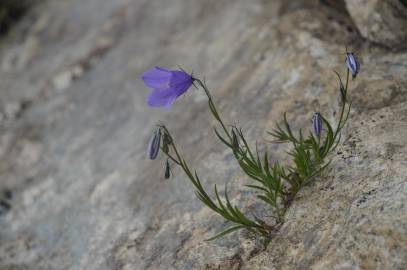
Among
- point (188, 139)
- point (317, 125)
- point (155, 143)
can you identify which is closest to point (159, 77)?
point (155, 143)

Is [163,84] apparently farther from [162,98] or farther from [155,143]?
[155,143]

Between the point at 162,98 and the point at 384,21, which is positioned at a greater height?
the point at 162,98

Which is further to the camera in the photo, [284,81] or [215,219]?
[284,81]

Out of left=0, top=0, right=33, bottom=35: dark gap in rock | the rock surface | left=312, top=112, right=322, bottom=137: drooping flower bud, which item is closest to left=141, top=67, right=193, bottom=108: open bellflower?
left=312, top=112, right=322, bottom=137: drooping flower bud

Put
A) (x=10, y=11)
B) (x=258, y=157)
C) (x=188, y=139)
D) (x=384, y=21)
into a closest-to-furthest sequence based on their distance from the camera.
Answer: (x=258, y=157), (x=384, y=21), (x=188, y=139), (x=10, y=11)

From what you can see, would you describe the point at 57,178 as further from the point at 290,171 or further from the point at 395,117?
the point at 395,117

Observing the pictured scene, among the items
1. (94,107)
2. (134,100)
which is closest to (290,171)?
(134,100)
